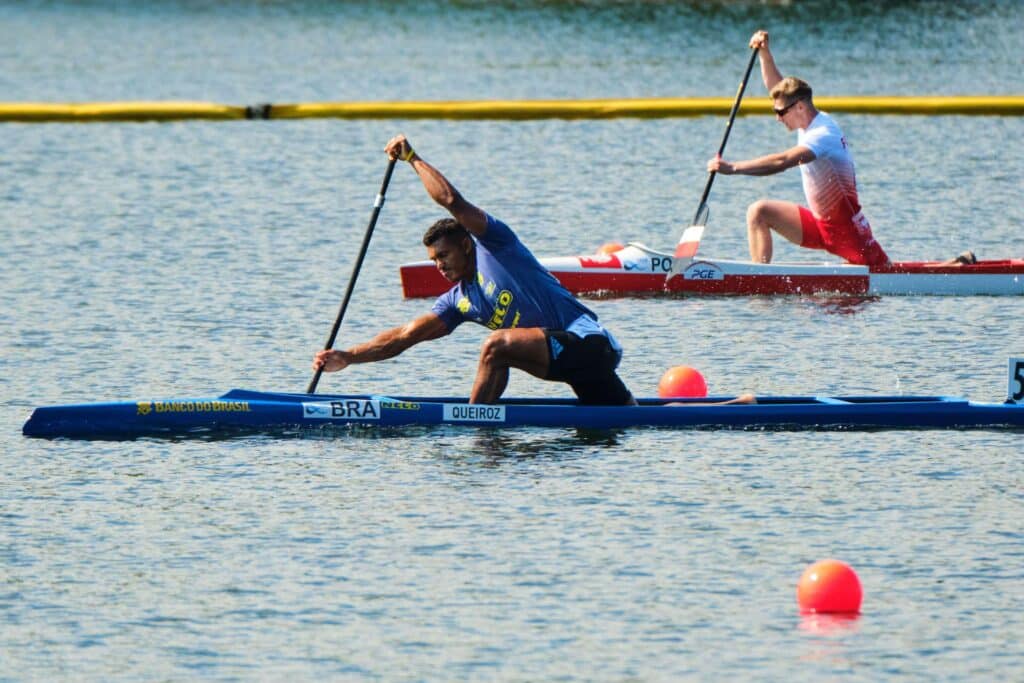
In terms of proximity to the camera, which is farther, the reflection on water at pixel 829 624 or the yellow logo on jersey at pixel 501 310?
the yellow logo on jersey at pixel 501 310

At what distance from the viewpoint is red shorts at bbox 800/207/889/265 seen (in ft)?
66.0

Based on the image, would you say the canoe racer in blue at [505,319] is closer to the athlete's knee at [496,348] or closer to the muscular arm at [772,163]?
the athlete's knee at [496,348]

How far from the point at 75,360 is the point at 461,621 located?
7.51m

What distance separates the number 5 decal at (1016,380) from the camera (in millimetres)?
14359

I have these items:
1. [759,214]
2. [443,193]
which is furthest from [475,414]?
[759,214]

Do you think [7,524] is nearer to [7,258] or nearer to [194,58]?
[7,258]

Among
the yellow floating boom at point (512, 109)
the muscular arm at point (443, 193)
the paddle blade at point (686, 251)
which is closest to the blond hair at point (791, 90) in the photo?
the paddle blade at point (686, 251)

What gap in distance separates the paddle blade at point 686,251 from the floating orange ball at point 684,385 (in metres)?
4.37

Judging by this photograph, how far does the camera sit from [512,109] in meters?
33.2

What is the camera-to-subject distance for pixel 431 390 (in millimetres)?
16891

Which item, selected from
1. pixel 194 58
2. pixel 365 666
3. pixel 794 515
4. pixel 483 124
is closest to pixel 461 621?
pixel 365 666

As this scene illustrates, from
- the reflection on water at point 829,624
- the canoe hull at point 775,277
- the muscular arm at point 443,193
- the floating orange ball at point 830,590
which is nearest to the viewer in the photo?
the reflection on water at point 829,624

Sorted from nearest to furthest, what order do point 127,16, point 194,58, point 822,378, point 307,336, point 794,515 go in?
1. point 794,515
2. point 822,378
3. point 307,336
4. point 194,58
5. point 127,16

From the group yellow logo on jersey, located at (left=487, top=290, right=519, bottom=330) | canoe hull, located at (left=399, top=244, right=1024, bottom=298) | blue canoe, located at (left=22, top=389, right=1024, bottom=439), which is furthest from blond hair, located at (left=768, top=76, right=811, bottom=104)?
yellow logo on jersey, located at (left=487, top=290, right=519, bottom=330)
